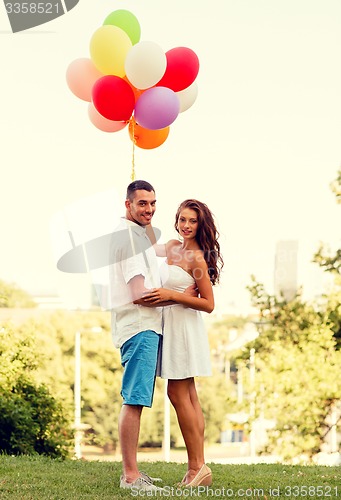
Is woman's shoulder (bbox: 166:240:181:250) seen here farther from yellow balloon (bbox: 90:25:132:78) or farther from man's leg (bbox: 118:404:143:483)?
yellow balloon (bbox: 90:25:132:78)

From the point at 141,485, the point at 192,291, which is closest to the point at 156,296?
the point at 192,291

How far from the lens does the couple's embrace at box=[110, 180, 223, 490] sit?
3936mm

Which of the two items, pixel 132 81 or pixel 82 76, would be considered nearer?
pixel 132 81

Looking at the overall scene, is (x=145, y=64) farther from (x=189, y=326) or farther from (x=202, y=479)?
(x=202, y=479)

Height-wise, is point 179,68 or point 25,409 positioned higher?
point 179,68

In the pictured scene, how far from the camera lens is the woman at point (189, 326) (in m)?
4.07

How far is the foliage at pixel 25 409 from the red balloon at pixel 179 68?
3089mm

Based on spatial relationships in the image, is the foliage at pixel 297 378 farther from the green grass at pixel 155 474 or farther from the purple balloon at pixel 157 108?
the purple balloon at pixel 157 108

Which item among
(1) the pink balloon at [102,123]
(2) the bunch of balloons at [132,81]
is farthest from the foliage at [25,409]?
(2) the bunch of balloons at [132,81]

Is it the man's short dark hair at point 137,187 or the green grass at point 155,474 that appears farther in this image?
the man's short dark hair at point 137,187

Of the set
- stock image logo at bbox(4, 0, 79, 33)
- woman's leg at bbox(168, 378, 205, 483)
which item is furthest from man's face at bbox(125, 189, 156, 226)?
stock image logo at bbox(4, 0, 79, 33)

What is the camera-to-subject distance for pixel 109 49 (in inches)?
193

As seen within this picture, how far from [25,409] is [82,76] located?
9.73 feet

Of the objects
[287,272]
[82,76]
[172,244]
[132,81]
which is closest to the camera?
[172,244]
